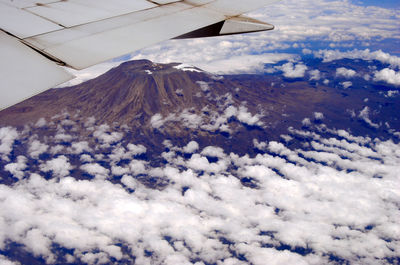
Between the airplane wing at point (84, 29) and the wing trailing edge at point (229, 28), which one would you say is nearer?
the airplane wing at point (84, 29)

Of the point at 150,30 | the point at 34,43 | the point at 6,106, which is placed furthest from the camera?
the point at 150,30

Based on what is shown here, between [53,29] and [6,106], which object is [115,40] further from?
[6,106]

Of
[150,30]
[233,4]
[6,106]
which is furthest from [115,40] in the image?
[233,4]

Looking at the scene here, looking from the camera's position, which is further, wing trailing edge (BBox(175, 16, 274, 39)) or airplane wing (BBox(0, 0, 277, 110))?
wing trailing edge (BBox(175, 16, 274, 39))

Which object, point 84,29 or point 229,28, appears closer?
point 84,29

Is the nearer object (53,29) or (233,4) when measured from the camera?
(53,29)

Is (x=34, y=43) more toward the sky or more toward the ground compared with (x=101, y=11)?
more toward the ground

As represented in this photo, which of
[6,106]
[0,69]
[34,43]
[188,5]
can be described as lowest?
[6,106]

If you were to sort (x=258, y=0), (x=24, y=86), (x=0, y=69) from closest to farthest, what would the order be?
(x=24, y=86), (x=0, y=69), (x=258, y=0)
